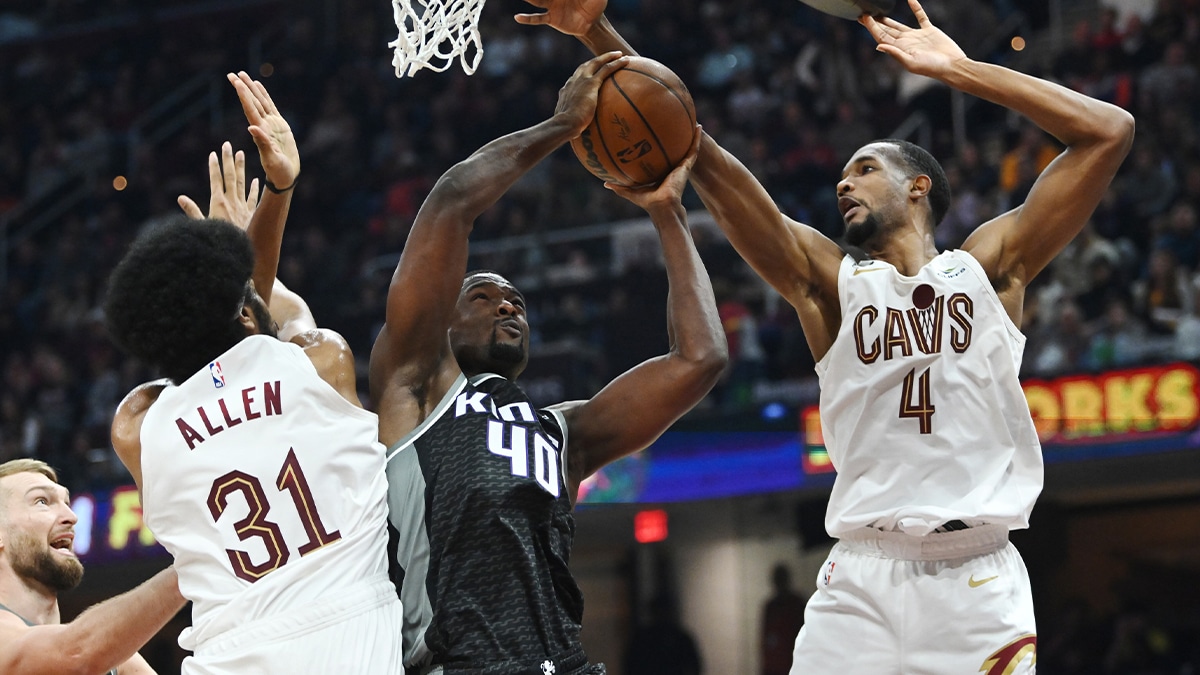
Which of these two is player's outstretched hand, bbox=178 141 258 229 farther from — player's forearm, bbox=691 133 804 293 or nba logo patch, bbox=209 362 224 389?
player's forearm, bbox=691 133 804 293

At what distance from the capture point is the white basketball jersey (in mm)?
3102

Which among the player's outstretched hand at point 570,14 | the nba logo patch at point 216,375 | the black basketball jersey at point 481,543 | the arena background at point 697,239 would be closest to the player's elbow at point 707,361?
the black basketball jersey at point 481,543

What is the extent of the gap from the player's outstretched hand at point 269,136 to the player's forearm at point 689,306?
1070mm

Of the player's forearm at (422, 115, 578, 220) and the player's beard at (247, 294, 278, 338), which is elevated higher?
the player's forearm at (422, 115, 578, 220)

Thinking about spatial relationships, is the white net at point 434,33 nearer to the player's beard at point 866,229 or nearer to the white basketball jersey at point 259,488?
the player's beard at point 866,229

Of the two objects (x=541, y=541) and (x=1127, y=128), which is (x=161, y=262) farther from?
(x=1127, y=128)

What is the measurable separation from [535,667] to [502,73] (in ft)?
42.6

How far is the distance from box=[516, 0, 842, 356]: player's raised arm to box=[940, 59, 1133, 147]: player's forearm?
2.14 feet

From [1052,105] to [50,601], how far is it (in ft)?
11.2

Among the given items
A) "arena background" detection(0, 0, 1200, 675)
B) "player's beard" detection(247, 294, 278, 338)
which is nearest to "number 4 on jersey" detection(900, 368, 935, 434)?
"player's beard" detection(247, 294, 278, 338)

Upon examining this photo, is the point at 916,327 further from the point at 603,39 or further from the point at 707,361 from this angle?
the point at 603,39

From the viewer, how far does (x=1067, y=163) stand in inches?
165

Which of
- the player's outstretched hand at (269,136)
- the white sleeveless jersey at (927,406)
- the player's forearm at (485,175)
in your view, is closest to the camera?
the player's forearm at (485,175)

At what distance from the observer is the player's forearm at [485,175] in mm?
3672
